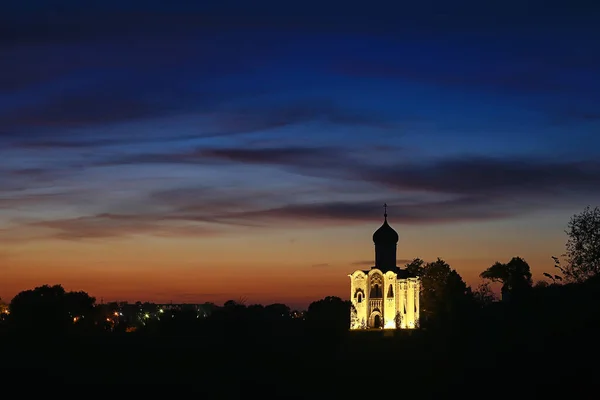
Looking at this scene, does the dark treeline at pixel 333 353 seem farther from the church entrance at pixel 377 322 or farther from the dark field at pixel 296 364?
the church entrance at pixel 377 322

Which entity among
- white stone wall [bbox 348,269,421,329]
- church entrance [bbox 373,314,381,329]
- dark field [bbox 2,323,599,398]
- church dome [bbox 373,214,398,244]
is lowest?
dark field [bbox 2,323,599,398]

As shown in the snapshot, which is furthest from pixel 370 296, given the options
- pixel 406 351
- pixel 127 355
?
pixel 127 355

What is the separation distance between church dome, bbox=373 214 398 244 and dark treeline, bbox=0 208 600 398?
55141mm

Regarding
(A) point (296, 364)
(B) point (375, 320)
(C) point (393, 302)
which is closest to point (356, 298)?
(B) point (375, 320)

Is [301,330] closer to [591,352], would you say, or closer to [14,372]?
[14,372]

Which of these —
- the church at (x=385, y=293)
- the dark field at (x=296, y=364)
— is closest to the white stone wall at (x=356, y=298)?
the church at (x=385, y=293)

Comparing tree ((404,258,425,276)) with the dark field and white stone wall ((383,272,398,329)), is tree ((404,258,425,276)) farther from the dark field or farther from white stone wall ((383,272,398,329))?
the dark field

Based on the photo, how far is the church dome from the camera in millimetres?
118188

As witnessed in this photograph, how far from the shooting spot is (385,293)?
115 meters

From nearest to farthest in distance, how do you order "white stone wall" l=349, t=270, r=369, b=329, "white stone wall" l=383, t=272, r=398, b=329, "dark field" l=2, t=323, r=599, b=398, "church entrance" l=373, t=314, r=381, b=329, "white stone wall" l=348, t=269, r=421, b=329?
"dark field" l=2, t=323, r=599, b=398, "white stone wall" l=348, t=269, r=421, b=329, "white stone wall" l=383, t=272, r=398, b=329, "white stone wall" l=349, t=270, r=369, b=329, "church entrance" l=373, t=314, r=381, b=329

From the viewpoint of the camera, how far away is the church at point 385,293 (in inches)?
4505

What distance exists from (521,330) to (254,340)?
1368cm

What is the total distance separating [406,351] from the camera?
64250mm

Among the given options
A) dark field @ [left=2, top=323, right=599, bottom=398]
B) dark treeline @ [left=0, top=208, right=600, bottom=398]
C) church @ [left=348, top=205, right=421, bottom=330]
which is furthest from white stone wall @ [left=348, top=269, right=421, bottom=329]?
dark field @ [left=2, top=323, right=599, bottom=398]
